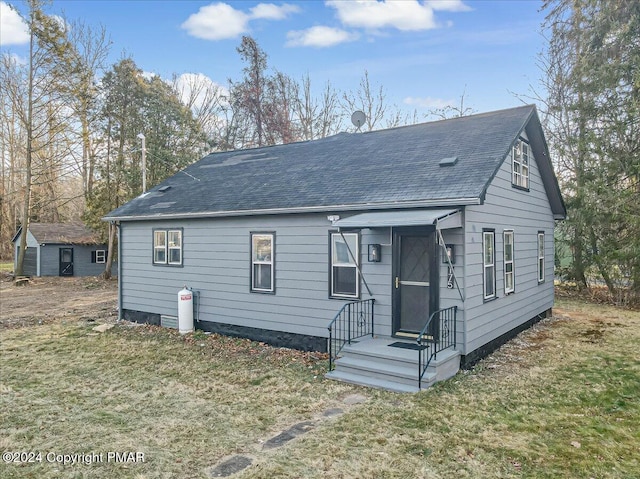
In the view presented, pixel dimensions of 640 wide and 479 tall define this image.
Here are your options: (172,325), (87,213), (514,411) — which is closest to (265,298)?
(172,325)

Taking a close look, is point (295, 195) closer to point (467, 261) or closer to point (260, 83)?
point (467, 261)

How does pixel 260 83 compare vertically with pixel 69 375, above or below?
above

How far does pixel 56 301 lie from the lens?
608 inches

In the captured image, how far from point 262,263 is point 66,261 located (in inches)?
773

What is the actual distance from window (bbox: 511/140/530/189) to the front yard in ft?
11.4

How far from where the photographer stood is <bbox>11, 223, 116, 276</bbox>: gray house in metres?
23.5

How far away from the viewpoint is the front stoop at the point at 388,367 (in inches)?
249

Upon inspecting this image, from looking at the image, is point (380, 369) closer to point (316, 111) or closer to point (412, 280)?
point (412, 280)

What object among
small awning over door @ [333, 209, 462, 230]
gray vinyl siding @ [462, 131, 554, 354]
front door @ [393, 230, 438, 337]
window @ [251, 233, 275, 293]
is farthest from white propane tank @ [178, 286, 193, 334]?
gray vinyl siding @ [462, 131, 554, 354]

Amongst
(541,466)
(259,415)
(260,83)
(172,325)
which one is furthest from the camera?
(260,83)

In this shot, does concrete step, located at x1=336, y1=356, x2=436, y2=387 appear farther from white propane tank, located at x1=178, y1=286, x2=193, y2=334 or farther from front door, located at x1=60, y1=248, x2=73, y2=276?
front door, located at x1=60, y1=248, x2=73, y2=276

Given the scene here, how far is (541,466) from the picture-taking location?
4141 millimetres

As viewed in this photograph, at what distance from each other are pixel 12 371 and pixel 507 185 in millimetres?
9667

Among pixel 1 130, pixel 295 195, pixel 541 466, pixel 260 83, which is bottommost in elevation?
pixel 541 466
